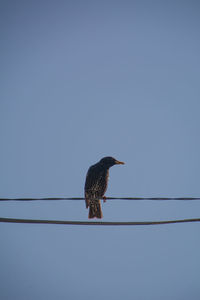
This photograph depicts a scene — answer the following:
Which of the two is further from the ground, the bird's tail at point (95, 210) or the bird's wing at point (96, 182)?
the bird's wing at point (96, 182)

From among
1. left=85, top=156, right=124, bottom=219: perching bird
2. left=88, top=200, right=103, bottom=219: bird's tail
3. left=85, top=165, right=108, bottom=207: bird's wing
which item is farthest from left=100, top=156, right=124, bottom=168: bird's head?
left=88, top=200, right=103, bottom=219: bird's tail

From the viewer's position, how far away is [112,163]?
746cm

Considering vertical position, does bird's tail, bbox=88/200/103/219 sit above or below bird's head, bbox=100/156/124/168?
below

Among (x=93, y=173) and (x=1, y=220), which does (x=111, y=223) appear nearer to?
(x=1, y=220)

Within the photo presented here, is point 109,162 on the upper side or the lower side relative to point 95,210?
upper

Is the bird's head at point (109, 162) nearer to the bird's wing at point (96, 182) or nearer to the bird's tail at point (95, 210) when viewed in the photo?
the bird's wing at point (96, 182)

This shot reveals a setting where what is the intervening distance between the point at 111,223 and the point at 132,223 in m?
0.22

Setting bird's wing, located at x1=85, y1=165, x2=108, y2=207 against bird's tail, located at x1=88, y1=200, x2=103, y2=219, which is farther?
bird's wing, located at x1=85, y1=165, x2=108, y2=207

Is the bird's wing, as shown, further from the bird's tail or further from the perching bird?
the bird's tail

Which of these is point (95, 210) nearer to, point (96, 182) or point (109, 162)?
point (96, 182)


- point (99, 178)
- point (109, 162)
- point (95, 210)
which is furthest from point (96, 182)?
point (95, 210)

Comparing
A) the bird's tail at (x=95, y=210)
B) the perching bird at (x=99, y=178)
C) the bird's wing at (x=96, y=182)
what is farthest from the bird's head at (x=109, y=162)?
the bird's tail at (x=95, y=210)

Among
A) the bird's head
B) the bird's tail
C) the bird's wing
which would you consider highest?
the bird's head

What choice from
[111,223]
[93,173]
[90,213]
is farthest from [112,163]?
[111,223]
